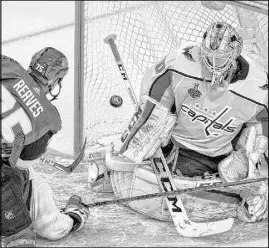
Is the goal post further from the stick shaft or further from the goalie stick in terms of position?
the goalie stick

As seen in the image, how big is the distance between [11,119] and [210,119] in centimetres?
91

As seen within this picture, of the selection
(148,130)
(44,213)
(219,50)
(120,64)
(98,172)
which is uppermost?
(219,50)

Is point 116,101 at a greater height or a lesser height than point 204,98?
lesser

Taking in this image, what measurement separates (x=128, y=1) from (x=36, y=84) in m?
1.50

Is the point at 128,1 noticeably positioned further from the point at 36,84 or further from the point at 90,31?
the point at 36,84

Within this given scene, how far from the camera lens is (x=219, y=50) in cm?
229

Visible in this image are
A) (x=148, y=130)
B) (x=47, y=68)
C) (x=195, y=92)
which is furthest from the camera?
(x=148, y=130)

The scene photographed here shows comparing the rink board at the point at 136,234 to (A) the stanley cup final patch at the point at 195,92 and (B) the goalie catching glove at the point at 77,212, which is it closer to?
(B) the goalie catching glove at the point at 77,212

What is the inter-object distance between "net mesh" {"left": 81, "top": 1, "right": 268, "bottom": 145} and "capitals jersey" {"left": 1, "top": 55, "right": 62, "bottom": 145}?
1216mm

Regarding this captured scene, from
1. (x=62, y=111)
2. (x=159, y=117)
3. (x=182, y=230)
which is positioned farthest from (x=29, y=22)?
(x=182, y=230)

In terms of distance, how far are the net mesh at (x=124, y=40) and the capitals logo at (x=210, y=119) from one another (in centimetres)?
69

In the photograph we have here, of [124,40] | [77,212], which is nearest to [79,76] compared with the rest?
[124,40]

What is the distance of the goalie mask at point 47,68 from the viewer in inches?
81.4

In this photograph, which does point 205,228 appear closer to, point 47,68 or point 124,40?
point 47,68
